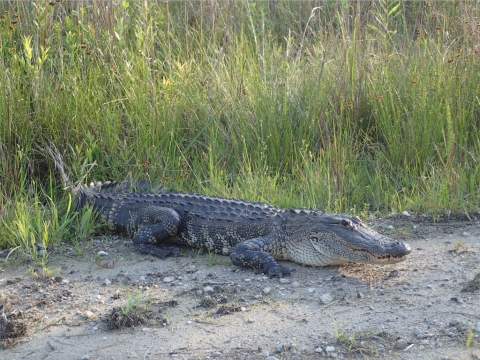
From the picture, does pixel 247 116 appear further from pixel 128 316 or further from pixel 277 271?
pixel 128 316

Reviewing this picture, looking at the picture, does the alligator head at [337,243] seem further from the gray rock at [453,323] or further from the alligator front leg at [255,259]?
the gray rock at [453,323]

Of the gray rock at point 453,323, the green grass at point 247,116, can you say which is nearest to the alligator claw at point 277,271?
the green grass at point 247,116

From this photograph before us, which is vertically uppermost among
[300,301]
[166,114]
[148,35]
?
[148,35]

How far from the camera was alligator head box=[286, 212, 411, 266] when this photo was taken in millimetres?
4777

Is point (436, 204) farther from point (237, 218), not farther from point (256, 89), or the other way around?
point (256, 89)

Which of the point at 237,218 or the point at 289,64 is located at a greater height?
the point at 289,64

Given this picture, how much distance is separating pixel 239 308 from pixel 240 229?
3.87 feet

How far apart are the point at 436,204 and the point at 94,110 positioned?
131 inches

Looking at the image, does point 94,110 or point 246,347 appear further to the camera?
point 94,110

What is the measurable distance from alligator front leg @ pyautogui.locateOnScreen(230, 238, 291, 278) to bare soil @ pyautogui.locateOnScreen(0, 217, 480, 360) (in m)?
0.07

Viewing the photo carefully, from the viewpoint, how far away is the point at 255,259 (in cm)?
499

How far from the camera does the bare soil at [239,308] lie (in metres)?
3.87

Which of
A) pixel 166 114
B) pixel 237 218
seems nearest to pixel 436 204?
pixel 237 218

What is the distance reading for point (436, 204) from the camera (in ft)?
18.6
